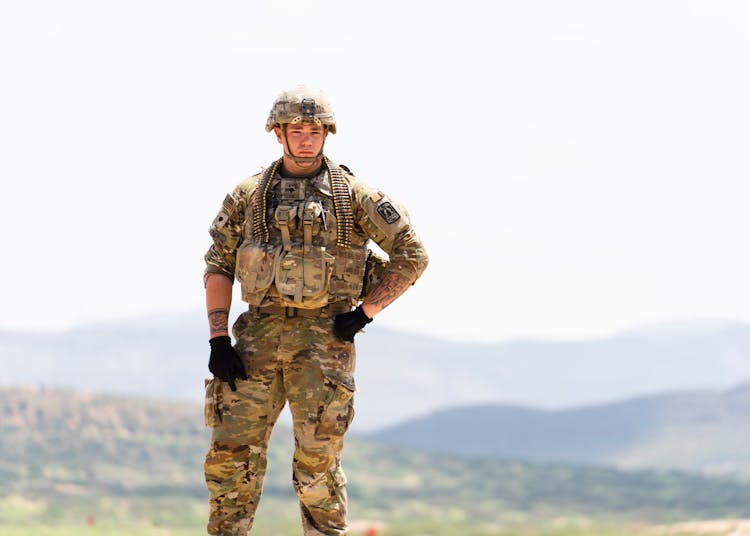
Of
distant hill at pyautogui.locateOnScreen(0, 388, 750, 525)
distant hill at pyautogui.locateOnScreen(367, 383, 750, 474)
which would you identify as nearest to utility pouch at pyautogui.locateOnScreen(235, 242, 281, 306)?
distant hill at pyautogui.locateOnScreen(0, 388, 750, 525)

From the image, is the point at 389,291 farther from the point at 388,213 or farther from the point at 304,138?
the point at 304,138

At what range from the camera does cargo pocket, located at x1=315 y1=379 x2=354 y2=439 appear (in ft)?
30.0

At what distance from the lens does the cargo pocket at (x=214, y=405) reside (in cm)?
923

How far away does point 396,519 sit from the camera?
34719 mm

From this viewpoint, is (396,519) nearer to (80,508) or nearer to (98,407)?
(80,508)

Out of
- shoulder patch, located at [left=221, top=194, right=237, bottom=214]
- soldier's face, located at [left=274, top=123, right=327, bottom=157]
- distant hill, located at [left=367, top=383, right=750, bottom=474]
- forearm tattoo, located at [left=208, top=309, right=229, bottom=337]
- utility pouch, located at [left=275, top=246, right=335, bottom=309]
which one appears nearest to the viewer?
utility pouch, located at [left=275, top=246, right=335, bottom=309]

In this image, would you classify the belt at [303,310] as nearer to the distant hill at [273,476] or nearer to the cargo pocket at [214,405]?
the cargo pocket at [214,405]

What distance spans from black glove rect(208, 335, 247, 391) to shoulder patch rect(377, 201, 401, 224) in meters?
1.29

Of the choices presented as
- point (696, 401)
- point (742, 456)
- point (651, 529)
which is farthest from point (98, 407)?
point (696, 401)

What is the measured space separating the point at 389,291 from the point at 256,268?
888 mm

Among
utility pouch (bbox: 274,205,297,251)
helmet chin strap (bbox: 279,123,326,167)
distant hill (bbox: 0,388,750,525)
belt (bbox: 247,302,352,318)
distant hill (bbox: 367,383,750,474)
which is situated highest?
distant hill (bbox: 367,383,750,474)

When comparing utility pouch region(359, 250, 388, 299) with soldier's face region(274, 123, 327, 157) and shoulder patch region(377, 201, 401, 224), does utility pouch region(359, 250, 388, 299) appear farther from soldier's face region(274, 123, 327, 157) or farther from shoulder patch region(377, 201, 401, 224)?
soldier's face region(274, 123, 327, 157)

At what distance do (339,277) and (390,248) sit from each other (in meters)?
0.39

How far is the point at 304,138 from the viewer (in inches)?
364
